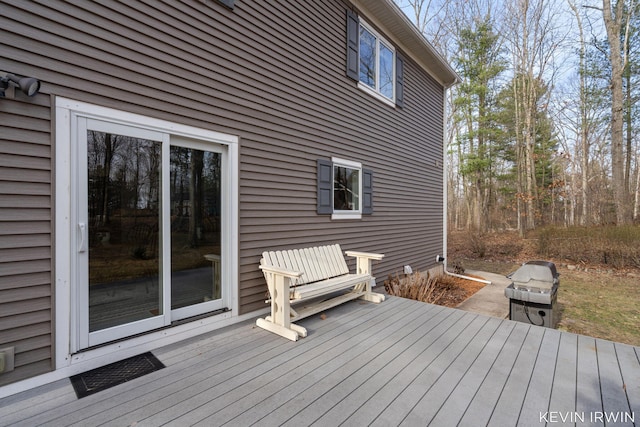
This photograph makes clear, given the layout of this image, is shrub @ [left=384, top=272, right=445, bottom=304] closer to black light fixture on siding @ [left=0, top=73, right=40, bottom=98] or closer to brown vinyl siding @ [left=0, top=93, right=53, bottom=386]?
brown vinyl siding @ [left=0, top=93, right=53, bottom=386]

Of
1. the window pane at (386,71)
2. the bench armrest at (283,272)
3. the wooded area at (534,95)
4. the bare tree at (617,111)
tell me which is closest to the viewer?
the bench armrest at (283,272)

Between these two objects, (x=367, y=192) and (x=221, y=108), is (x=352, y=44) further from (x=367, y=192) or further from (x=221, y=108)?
(x=221, y=108)

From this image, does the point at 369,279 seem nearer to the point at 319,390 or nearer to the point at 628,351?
the point at 319,390

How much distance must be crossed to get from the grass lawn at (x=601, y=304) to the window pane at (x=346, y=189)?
369cm

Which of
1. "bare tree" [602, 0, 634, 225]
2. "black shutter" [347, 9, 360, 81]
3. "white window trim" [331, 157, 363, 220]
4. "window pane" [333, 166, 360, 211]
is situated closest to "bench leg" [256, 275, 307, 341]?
"white window trim" [331, 157, 363, 220]

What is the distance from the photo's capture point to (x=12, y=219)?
78.3 inches

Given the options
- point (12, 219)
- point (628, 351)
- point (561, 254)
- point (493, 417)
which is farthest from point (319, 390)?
point (561, 254)

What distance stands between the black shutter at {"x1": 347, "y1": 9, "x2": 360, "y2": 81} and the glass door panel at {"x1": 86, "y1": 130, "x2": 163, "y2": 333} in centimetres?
356

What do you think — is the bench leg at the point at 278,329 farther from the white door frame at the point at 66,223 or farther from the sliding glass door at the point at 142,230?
the white door frame at the point at 66,223

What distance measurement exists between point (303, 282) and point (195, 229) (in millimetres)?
1380

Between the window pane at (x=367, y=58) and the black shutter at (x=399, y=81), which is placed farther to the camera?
the black shutter at (x=399, y=81)

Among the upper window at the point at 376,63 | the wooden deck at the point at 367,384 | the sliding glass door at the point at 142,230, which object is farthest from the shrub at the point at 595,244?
the sliding glass door at the point at 142,230

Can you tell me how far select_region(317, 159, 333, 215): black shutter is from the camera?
445 cm

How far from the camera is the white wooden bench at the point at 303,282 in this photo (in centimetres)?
299
